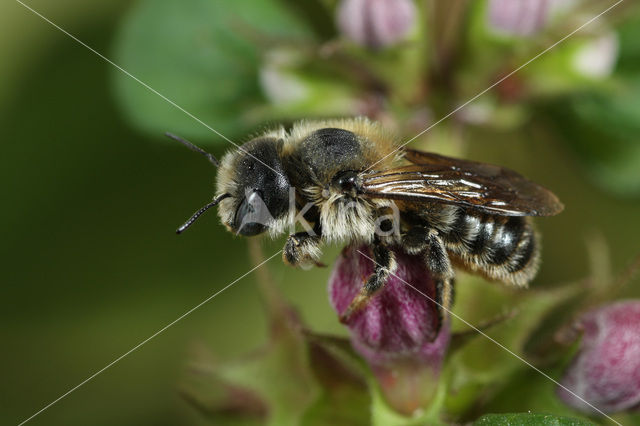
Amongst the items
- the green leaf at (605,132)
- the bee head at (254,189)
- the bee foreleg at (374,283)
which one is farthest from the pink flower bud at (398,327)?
the green leaf at (605,132)

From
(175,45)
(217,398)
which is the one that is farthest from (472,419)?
(175,45)

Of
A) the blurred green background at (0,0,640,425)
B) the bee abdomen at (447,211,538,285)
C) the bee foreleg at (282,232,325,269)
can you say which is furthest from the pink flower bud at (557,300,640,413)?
the blurred green background at (0,0,640,425)

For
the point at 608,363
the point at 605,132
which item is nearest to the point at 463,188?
the point at 608,363

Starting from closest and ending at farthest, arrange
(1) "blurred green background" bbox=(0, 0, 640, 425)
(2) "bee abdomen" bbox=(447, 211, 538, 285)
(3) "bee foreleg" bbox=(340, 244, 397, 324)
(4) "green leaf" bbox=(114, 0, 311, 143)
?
(3) "bee foreleg" bbox=(340, 244, 397, 324)
(2) "bee abdomen" bbox=(447, 211, 538, 285)
(4) "green leaf" bbox=(114, 0, 311, 143)
(1) "blurred green background" bbox=(0, 0, 640, 425)

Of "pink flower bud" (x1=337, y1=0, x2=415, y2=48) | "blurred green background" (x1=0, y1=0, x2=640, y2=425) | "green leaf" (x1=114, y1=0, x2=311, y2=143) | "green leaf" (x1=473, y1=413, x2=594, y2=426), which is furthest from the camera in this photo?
"blurred green background" (x1=0, y1=0, x2=640, y2=425)

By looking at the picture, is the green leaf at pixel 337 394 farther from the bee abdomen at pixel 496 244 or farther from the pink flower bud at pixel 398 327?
the bee abdomen at pixel 496 244

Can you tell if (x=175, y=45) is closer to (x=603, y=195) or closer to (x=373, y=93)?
(x=373, y=93)

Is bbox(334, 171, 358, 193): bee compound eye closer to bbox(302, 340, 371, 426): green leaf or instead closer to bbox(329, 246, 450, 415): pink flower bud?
bbox(329, 246, 450, 415): pink flower bud
